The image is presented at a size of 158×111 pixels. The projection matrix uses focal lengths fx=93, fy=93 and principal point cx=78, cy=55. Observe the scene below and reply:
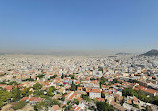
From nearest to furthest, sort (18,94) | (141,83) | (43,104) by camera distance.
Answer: (43,104), (18,94), (141,83)

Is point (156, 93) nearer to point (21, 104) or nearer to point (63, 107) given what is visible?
point (63, 107)

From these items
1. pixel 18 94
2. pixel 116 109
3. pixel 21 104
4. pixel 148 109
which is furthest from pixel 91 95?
pixel 18 94

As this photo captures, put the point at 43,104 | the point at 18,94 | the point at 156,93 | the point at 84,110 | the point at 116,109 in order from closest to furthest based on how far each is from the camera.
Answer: the point at 43,104
the point at 84,110
the point at 116,109
the point at 18,94
the point at 156,93

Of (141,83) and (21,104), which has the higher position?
(21,104)

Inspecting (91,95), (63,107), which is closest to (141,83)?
(91,95)

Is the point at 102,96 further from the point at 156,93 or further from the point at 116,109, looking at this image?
the point at 156,93

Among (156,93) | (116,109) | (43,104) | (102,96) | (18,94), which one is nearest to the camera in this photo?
(43,104)

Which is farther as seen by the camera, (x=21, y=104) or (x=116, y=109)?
(x=116, y=109)

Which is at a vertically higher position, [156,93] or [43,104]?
[43,104]

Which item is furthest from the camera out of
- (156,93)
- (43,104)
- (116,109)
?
(156,93)
